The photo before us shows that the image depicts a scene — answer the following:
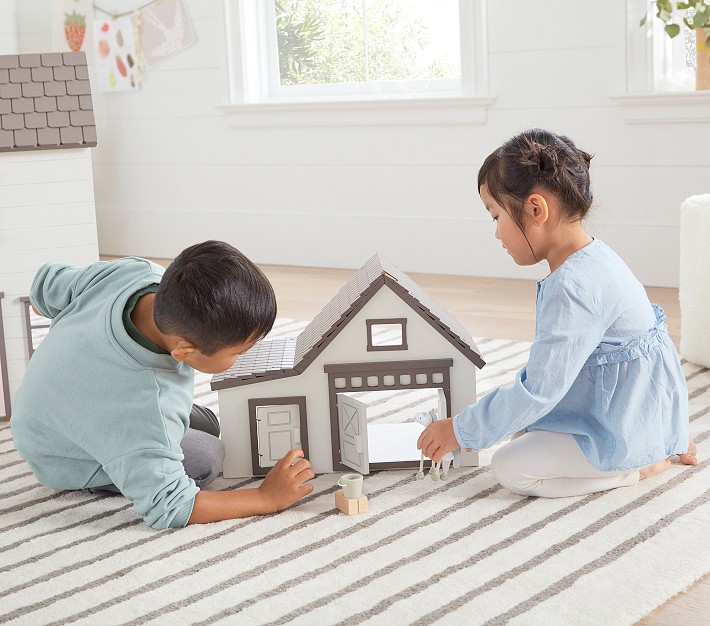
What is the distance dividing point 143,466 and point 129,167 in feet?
9.48

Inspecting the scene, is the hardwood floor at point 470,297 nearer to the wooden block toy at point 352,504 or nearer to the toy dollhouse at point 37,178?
the toy dollhouse at point 37,178

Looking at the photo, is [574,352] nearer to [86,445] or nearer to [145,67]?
[86,445]

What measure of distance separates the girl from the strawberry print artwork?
293 cm

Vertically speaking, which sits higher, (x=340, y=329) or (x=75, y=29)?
(x=75, y=29)

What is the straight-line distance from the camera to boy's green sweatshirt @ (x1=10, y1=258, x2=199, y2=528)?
1.41 meters

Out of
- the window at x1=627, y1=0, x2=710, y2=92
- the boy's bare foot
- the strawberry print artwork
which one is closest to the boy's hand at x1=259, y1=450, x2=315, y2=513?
the boy's bare foot

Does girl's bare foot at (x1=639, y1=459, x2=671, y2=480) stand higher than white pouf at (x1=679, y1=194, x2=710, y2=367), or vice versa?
white pouf at (x1=679, y1=194, x2=710, y2=367)

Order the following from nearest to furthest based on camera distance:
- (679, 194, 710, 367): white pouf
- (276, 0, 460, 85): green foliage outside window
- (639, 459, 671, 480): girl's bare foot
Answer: (639, 459, 671, 480): girl's bare foot, (679, 194, 710, 367): white pouf, (276, 0, 460, 85): green foliage outside window

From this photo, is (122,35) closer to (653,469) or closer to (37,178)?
(37,178)

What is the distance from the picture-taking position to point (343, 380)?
1.61m

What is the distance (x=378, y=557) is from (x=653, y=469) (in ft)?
1.69

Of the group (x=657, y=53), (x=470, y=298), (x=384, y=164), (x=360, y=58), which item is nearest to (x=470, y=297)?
(x=470, y=298)

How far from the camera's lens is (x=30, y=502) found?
1.60 metres

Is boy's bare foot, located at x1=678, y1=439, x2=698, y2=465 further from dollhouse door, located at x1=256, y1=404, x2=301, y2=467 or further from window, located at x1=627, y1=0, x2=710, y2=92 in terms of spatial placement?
window, located at x1=627, y1=0, x2=710, y2=92
